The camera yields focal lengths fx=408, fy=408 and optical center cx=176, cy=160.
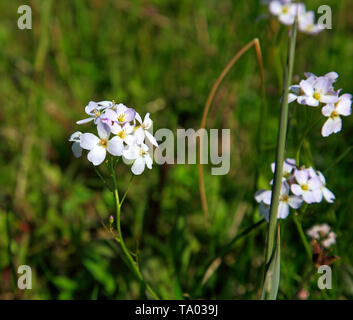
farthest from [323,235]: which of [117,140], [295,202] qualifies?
[117,140]

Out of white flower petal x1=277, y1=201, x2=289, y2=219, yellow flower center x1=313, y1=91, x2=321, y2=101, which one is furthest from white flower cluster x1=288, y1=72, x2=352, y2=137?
white flower petal x1=277, y1=201, x2=289, y2=219

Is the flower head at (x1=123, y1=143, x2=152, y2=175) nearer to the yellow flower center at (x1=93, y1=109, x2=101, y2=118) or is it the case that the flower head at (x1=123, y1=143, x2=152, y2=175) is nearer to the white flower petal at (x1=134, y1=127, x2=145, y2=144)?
the white flower petal at (x1=134, y1=127, x2=145, y2=144)

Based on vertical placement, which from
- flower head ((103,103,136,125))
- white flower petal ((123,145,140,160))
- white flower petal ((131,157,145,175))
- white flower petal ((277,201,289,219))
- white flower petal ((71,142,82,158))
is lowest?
white flower petal ((277,201,289,219))

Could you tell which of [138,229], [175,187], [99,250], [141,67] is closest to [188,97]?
[141,67]

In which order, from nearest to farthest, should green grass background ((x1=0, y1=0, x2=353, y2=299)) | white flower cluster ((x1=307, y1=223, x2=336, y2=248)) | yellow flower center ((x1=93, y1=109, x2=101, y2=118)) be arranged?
yellow flower center ((x1=93, y1=109, x2=101, y2=118)) → white flower cluster ((x1=307, y1=223, x2=336, y2=248)) → green grass background ((x1=0, y1=0, x2=353, y2=299))

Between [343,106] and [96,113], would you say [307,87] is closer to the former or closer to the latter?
[343,106]

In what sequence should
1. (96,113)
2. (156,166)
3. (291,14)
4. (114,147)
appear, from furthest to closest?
(156,166), (291,14), (96,113), (114,147)
